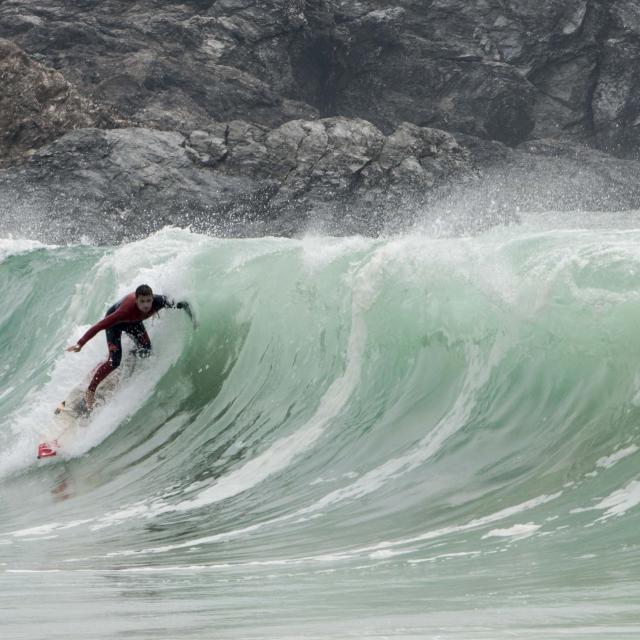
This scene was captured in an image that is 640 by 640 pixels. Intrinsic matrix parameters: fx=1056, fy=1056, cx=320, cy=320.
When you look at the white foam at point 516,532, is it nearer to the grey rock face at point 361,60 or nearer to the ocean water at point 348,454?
the ocean water at point 348,454

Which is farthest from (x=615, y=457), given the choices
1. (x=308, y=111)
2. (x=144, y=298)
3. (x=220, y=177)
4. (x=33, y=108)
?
(x=308, y=111)

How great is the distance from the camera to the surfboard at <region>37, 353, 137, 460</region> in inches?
348

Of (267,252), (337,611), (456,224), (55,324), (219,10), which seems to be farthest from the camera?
(219,10)

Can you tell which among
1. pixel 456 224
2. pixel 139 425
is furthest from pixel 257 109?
pixel 139 425

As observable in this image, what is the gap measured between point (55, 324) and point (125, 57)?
3454 centimetres

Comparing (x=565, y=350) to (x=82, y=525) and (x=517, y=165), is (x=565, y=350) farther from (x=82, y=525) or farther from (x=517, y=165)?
(x=517, y=165)

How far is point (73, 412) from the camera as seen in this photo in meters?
9.21

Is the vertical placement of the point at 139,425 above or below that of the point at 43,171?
below

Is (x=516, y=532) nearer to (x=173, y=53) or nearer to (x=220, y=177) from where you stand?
(x=220, y=177)

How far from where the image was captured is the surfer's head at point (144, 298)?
348 inches

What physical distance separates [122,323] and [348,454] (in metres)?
2.94

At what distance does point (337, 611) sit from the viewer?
11.9ft

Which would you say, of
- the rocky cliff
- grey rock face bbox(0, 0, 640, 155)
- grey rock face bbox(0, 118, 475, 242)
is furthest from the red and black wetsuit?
grey rock face bbox(0, 0, 640, 155)

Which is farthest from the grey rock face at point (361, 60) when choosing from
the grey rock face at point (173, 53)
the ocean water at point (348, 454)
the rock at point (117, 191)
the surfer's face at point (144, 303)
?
the surfer's face at point (144, 303)
